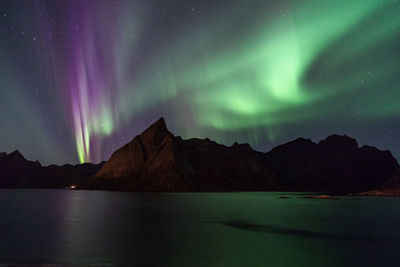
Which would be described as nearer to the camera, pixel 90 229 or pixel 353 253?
pixel 353 253

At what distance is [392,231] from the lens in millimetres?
46688

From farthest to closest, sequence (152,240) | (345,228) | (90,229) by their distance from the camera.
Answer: (345,228) → (90,229) → (152,240)

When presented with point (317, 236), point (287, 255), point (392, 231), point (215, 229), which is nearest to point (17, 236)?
point (215, 229)

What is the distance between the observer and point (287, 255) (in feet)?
94.9

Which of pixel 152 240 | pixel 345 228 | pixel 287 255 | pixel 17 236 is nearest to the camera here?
pixel 287 255

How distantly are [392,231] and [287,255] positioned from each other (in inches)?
1019

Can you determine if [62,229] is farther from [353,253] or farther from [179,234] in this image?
[353,253]

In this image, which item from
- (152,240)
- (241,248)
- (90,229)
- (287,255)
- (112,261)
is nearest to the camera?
(112,261)

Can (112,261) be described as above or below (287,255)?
above

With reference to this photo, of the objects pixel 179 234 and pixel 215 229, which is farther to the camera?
pixel 215 229

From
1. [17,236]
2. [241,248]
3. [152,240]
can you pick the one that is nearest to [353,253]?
[241,248]

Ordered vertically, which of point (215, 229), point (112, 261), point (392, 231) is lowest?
point (392, 231)

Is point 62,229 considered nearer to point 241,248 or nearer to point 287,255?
point 241,248

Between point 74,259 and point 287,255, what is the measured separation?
17068 millimetres
